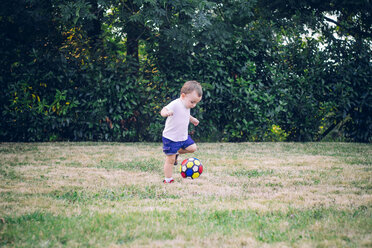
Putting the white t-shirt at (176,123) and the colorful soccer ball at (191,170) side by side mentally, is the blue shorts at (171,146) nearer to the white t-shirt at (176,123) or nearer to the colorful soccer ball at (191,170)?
the white t-shirt at (176,123)

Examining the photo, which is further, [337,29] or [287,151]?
[337,29]

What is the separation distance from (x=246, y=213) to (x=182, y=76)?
6.80 meters

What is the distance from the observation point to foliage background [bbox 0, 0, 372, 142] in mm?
9188

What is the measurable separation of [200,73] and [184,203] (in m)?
6.36

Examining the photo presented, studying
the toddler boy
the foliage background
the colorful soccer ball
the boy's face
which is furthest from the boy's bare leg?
the foliage background

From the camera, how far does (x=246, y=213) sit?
328 cm

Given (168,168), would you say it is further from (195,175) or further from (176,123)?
(176,123)

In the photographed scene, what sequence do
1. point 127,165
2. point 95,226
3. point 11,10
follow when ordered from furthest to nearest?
point 11,10
point 127,165
point 95,226

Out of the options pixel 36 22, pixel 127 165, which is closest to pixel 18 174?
pixel 127 165

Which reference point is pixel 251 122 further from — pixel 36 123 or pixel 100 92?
pixel 36 123

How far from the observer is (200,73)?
962cm

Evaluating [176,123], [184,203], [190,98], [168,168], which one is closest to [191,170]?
[168,168]

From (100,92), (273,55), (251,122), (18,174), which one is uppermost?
(273,55)

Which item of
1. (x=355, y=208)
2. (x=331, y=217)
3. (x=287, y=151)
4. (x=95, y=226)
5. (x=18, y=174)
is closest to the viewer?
(x=95, y=226)
